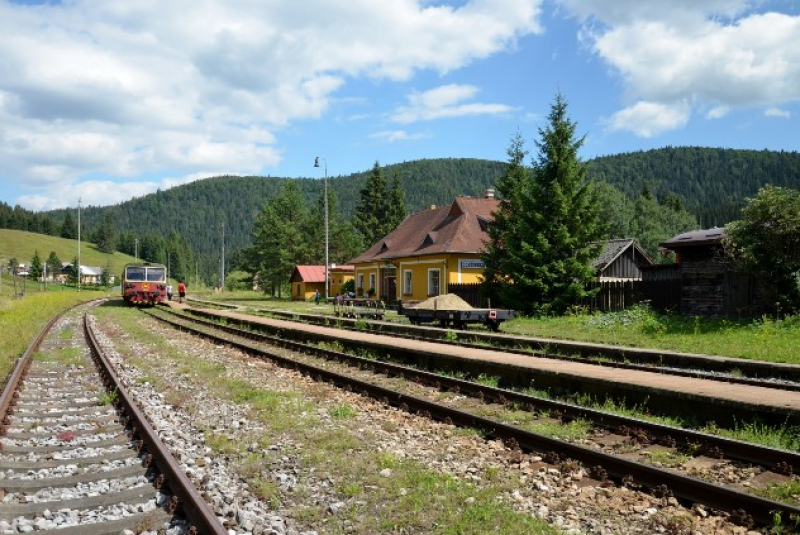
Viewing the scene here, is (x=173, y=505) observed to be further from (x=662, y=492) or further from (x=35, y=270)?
(x=35, y=270)

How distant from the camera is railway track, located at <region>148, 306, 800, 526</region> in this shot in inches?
199

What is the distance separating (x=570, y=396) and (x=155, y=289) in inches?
1391

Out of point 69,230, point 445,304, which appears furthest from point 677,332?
point 69,230

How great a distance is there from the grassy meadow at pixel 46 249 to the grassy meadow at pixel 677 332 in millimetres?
141172

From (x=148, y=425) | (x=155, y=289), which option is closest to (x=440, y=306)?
(x=148, y=425)

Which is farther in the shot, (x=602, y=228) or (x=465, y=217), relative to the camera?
(x=465, y=217)

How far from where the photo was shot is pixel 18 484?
5547 mm

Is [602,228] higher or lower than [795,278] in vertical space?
higher

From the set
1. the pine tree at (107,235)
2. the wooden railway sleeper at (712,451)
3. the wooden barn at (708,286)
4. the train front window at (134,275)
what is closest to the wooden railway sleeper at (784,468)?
the wooden railway sleeper at (712,451)

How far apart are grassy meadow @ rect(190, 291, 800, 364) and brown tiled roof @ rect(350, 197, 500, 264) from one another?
41.5 ft

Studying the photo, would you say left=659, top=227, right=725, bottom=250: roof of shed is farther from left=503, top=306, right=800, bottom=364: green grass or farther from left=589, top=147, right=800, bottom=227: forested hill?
left=589, top=147, right=800, bottom=227: forested hill

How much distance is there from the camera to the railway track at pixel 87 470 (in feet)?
15.4

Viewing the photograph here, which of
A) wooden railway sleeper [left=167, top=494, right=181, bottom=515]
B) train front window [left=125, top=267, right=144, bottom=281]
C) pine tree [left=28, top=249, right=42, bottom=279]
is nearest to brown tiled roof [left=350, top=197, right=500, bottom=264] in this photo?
train front window [left=125, top=267, right=144, bottom=281]

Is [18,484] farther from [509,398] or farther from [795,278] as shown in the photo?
[795,278]
